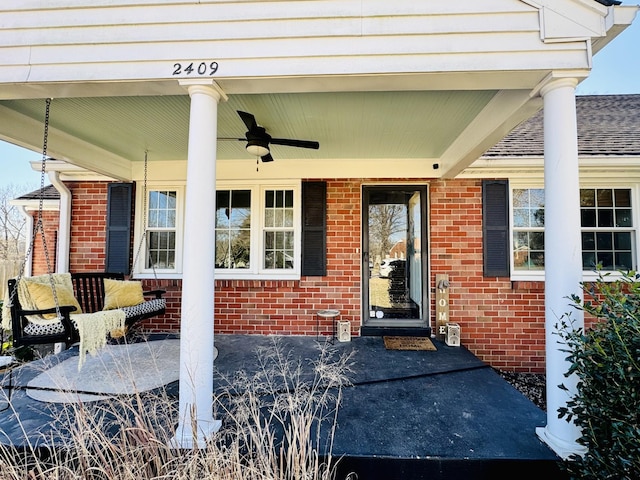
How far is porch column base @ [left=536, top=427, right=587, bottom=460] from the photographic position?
199 centimetres

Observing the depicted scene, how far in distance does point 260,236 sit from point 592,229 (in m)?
5.04

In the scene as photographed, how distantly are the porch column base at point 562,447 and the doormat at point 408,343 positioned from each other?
6.67ft

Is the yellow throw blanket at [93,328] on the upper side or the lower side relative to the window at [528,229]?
lower

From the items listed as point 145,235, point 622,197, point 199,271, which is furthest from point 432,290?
point 145,235

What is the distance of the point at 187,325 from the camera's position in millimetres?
2189

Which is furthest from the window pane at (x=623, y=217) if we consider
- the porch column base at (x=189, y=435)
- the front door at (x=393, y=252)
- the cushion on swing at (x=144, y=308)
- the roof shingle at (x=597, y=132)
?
the cushion on swing at (x=144, y=308)

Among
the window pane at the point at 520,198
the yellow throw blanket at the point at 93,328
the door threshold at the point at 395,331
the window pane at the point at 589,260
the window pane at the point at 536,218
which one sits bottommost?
the door threshold at the point at 395,331

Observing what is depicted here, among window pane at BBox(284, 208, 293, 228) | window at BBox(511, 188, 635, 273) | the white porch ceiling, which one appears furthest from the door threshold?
the white porch ceiling

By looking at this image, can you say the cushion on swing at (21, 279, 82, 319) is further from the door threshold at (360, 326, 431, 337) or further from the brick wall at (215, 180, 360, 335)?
the door threshold at (360, 326, 431, 337)

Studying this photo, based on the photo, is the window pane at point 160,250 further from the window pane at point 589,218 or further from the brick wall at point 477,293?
the window pane at point 589,218

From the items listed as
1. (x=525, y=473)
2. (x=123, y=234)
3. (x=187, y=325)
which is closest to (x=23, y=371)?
(x=123, y=234)

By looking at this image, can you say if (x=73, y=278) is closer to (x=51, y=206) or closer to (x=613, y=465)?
(x=51, y=206)

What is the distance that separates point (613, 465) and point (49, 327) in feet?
14.7

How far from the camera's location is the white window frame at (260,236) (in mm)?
4953
